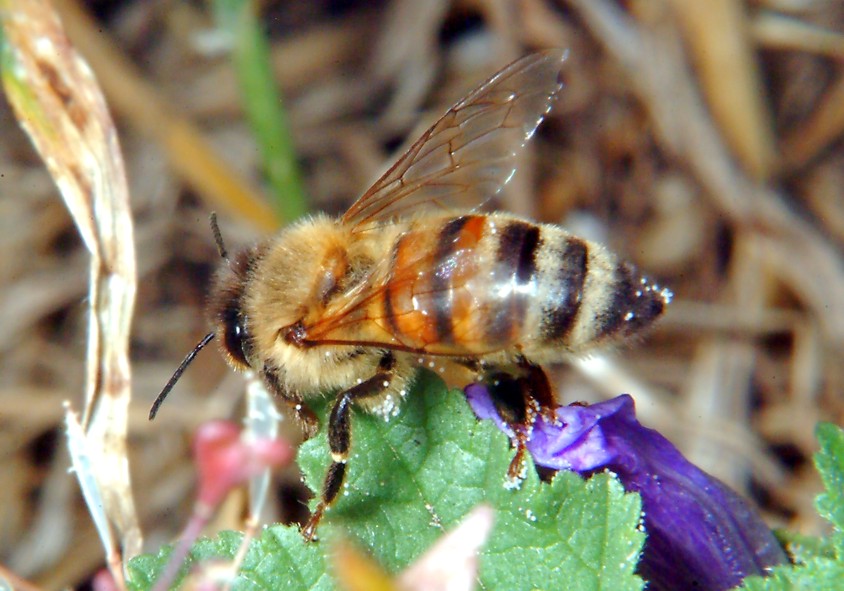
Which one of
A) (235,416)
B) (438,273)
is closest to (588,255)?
(438,273)

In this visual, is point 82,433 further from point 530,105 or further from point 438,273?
point 530,105

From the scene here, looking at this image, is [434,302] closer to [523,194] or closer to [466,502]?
[466,502]

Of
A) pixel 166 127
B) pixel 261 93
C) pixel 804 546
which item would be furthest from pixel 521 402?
pixel 166 127

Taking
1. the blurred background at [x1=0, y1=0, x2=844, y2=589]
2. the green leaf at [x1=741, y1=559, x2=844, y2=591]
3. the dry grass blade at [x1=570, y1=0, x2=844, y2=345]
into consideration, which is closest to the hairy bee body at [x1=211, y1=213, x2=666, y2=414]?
the green leaf at [x1=741, y1=559, x2=844, y2=591]

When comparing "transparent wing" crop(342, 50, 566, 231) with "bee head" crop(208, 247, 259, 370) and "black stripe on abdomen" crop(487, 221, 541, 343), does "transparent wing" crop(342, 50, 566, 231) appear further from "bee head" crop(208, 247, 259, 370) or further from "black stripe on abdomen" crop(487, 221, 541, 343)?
"black stripe on abdomen" crop(487, 221, 541, 343)

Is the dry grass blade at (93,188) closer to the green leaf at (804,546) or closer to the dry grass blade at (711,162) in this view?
the green leaf at (804,546)

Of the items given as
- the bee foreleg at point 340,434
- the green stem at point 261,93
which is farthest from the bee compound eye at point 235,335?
the green stem at point 261,93
